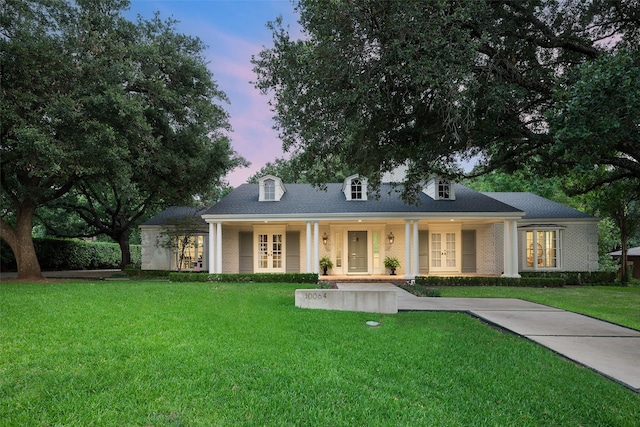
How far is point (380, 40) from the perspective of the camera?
24.1 ft

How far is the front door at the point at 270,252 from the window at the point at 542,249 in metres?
12.1

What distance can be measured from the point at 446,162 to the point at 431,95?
14.3 feet

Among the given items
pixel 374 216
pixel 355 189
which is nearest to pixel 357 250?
pixel 374 216

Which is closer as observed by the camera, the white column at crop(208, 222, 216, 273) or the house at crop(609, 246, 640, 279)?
the white column at crop(208, 222, 216, 273)

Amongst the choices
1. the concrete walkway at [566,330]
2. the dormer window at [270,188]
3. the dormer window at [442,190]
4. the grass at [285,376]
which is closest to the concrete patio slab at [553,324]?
the concrete walkway at [566,330]

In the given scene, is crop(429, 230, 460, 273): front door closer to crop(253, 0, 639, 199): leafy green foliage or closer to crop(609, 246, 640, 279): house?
crop(253, 0, 639, 199): leafy green foliage

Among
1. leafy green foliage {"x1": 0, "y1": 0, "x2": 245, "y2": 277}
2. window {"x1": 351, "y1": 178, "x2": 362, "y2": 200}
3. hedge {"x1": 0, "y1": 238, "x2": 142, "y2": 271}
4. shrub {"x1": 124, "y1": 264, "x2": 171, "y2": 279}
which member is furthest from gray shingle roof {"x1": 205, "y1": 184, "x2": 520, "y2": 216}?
hedge {"x1": 0, "y1": 238, "x2": 142, "y2": 271}

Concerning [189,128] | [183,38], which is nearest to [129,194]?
[189,128]

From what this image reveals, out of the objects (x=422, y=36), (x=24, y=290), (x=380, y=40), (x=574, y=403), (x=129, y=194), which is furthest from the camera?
(x=129, y=194)

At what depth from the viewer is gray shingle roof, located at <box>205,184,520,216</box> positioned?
54.4 ft

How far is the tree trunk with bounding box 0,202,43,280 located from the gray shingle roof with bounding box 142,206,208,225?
4.93m

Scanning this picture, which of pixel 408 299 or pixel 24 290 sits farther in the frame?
pixel 24 290

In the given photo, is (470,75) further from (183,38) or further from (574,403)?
(183,38)

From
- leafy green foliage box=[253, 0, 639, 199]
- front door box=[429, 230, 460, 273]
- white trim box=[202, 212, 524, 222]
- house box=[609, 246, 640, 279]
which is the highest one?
leafy green foliage box=[253, 0, 639, 199]
